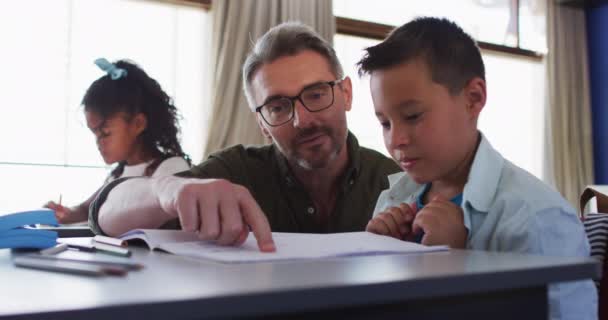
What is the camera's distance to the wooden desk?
363 mm

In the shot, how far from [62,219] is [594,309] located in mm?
2292

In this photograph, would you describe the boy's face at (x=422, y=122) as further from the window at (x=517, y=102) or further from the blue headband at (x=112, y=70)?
the window at (x=517, y=102)

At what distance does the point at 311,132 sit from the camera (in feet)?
5.41

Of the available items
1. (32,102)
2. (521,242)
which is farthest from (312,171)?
(32,102)

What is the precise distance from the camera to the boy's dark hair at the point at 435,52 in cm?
114

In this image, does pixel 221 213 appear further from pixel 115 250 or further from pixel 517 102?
pixel 517 102

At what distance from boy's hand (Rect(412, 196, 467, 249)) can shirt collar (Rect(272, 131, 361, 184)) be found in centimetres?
74

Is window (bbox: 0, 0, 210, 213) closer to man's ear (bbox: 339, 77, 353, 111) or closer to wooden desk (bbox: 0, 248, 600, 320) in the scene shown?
man's ear (bbox: 339, 77, 353, 111)

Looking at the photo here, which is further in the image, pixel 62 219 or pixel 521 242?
pixel 62 219

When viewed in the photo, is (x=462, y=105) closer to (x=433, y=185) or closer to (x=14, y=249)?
(x=433, y=185)

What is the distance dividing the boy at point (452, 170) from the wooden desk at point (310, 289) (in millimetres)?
317

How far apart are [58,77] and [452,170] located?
2.85 meters

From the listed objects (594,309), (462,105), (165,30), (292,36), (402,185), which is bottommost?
(594,309)

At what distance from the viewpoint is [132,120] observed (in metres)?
2.52
